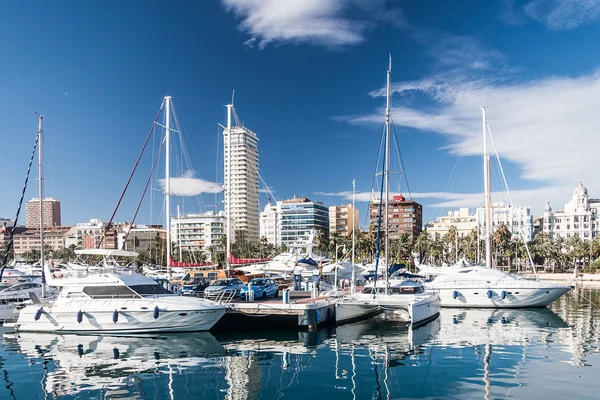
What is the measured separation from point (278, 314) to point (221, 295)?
4784mm

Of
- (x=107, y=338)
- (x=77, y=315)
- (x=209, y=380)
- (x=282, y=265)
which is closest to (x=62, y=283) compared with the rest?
(x=77, y=315)

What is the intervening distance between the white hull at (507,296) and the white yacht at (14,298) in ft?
105

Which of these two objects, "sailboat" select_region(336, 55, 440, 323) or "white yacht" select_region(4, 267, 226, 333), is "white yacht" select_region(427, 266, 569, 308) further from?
"white yacht" select_region(4, 267, 226, 333)

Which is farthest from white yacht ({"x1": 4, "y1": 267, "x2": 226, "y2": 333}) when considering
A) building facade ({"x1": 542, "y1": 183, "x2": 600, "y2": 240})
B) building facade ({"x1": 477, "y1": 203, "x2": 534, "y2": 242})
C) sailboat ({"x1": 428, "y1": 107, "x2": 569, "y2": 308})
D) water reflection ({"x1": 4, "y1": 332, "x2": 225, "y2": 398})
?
building facade ({"x1": 542, "y1": 183, "x2": 600, "y2": 240})

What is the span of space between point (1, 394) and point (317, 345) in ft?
45.8

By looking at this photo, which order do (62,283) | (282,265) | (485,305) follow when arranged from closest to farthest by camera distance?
1. (62,283)
2. (485,305)
3. (282,265)

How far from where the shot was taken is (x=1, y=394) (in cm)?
1717

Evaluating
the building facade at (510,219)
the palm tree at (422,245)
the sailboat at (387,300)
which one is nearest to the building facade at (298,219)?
the building facade at (510,219)

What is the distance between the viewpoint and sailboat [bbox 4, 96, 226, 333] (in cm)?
2747

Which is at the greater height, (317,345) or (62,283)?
(62,283)

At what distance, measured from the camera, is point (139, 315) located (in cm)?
2747

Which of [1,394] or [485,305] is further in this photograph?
[485,305]

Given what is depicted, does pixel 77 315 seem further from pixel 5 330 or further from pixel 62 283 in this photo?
pixel 5 330

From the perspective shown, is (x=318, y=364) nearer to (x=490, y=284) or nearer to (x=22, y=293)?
(x=490, y=284)
